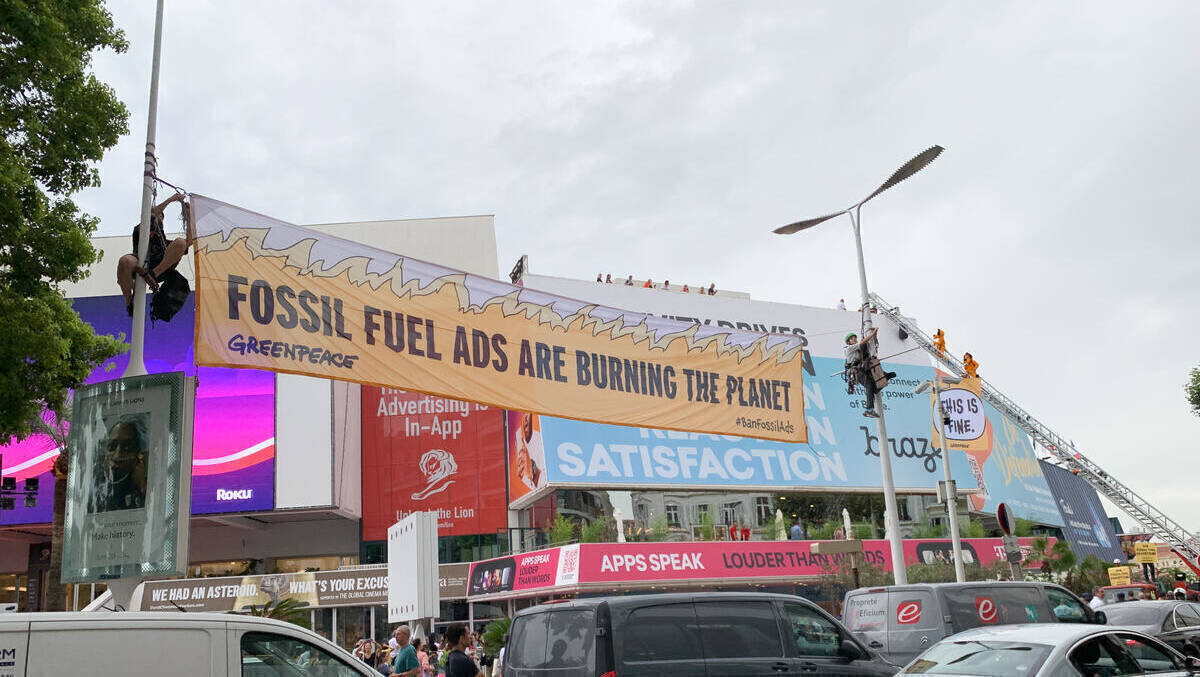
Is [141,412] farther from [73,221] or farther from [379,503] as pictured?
[379,503]

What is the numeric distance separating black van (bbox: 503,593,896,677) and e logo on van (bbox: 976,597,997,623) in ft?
9.34

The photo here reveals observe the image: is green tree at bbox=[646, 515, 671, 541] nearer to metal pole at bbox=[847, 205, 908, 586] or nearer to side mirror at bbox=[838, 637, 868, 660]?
metal pole at bbox=[847, 205, 908, 586]

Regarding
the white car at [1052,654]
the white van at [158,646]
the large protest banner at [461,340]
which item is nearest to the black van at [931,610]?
the large protest banner at [461,340]

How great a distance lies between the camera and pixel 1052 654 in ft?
26.4

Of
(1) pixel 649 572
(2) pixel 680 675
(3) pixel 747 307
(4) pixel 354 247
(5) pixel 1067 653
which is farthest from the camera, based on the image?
(3) pixel 747 307

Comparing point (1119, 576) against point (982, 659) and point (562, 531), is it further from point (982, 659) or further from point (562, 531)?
point (982, 659)

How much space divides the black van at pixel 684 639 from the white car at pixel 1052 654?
174 centimetres

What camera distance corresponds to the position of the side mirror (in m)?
10.7

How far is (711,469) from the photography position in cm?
4022

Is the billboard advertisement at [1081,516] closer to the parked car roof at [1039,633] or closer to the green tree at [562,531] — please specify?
the green tree at [562,531]

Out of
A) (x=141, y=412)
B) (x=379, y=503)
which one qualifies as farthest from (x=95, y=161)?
(x=379, y=503)

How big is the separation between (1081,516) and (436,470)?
3752 cm

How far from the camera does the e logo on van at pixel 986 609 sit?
517 inches

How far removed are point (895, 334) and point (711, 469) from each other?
15.7 metres
